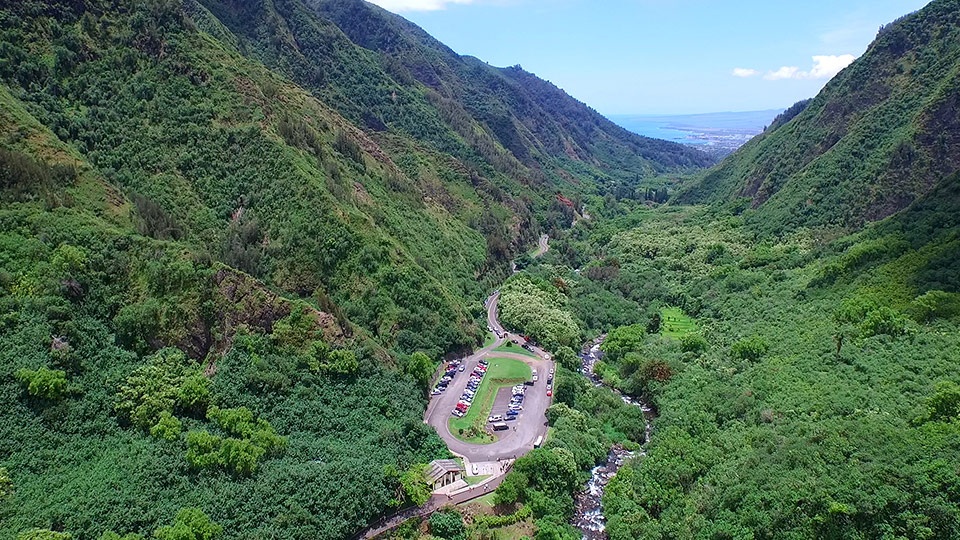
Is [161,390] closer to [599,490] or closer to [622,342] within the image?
[599,490]

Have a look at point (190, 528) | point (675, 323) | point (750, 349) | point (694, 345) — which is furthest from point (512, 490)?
point (675, 323)

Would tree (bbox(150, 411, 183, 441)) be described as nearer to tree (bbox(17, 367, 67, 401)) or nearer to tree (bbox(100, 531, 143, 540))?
tree (bbox(17, 367, 67, 401))

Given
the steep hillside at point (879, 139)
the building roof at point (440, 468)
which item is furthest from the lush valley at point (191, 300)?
the steep hillside at point (879, 139)

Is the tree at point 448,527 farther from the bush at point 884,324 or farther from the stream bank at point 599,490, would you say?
→ the bush at point 884,324

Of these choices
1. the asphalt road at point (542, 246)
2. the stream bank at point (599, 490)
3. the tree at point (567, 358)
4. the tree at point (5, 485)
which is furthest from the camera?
the asphalt road at point (542, 246)

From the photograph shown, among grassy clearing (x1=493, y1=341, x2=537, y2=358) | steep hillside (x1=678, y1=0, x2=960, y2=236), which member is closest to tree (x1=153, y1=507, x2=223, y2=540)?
grassy clearing (x1=493, y1=341, x2=537, y2=358)

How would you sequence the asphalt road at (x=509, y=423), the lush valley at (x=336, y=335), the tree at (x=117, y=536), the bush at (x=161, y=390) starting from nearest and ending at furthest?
1. the tree at (x=117, y=536)
2. the lush valley at (x=336, y=335)
3. the bush at (x=161, y=390)
4. the asphalt road at (x=509, y=423)

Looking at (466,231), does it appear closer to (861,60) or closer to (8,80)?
(8,80)
